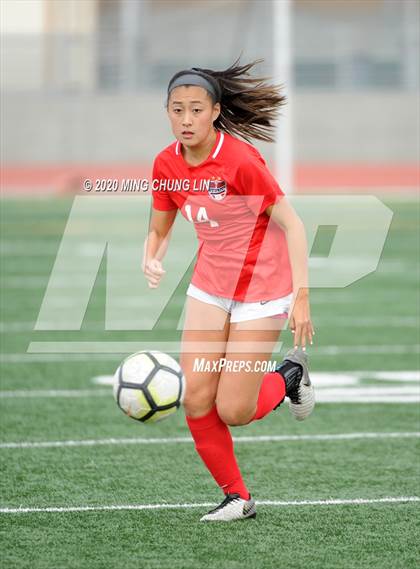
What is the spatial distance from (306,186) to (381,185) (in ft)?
7.54

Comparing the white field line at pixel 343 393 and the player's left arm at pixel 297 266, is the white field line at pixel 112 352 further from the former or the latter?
the player's left arm at pixel 297 266

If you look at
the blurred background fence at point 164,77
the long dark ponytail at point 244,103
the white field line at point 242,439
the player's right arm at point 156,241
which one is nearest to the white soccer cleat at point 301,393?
the player's right arm at point 156,241

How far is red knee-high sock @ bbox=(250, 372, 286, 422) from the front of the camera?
523 centimetres

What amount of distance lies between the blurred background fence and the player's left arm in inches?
1122

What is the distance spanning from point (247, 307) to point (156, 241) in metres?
0.54

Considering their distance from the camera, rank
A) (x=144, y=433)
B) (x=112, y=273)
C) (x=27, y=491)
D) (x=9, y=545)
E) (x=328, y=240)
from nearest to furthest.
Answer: (x=9, y=545) < (x=27, y=491) < (x=144, y=433) < (x=112, y=273) < (x=328, y=240)

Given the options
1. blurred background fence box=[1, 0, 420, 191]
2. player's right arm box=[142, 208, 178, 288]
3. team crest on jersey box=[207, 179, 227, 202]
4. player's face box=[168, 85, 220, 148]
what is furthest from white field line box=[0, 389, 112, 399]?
blurred background fence box=[1, 0, 420, 191]

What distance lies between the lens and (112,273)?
15328mm

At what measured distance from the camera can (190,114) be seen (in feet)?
16.2

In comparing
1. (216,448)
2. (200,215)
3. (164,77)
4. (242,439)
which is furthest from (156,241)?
(164,77)

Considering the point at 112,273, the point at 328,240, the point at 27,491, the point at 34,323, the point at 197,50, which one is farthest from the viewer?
the point at 197,50

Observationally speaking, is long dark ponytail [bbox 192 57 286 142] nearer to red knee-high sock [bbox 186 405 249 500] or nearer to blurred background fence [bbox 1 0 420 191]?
red knee-high sock [bbox 186 405 249 500]

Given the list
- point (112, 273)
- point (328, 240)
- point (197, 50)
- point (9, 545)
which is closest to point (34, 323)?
point (112, 273)

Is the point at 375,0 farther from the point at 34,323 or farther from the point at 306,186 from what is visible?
the point at 34,323
